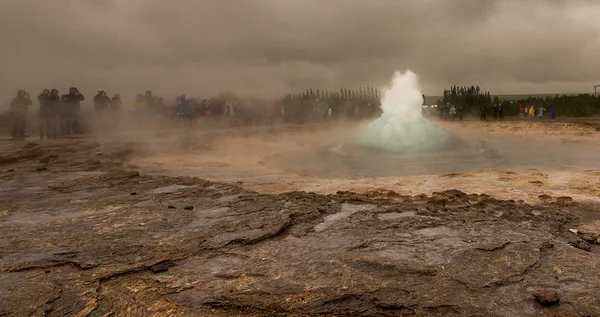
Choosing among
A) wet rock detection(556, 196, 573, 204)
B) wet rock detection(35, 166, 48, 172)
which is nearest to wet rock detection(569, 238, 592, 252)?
wet rock detection(556, 196, 573, 204)

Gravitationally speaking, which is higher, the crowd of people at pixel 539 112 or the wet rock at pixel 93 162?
the crowd of people at pixel 539 112

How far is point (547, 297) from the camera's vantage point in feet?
7.91

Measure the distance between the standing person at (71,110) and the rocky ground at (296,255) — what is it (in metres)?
9.75

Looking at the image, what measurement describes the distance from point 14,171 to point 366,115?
20.5 meters

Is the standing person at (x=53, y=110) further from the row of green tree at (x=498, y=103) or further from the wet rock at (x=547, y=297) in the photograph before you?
the row of green tree at (x=498, y=103)

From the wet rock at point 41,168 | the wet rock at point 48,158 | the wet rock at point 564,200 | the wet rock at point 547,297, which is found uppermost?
the wet rock at point 48,158

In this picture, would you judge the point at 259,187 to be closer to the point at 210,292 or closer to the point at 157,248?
the point at 157,248

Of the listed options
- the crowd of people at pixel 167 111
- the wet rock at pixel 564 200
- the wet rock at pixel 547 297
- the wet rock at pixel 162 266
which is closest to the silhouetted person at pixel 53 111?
the crowd of people at pixel 167 111

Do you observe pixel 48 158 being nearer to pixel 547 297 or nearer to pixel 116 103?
pixel 116 103

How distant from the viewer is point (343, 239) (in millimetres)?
3475

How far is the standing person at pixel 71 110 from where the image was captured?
13.8 meters

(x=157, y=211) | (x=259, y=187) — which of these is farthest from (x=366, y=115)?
(x=157, y=211)

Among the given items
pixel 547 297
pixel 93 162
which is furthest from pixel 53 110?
pixel 547 297

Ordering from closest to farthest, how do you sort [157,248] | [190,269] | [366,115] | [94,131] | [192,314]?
[192,314], [190,269], [157,248], [94,131], [366,115]
